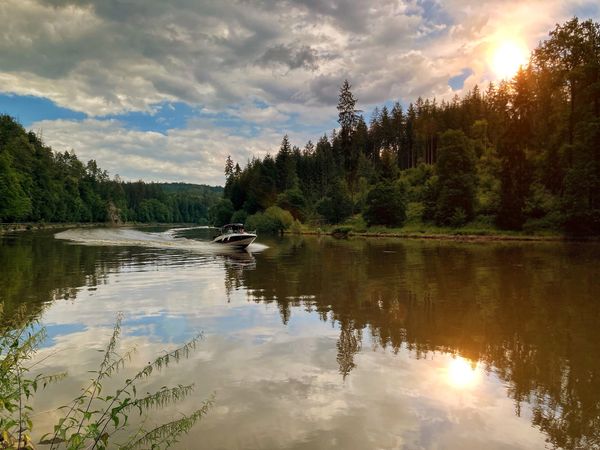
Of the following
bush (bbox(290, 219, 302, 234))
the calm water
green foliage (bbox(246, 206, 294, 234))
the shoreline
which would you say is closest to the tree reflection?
the calm water

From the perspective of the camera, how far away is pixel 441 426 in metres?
6.62

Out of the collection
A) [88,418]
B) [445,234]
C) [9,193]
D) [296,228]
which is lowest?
[445,234]

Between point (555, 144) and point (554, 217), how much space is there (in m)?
13.0

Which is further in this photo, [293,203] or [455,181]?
[293,203]

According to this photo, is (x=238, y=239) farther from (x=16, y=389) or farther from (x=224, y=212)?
(x=224, y=212)

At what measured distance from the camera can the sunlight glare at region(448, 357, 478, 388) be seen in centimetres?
837

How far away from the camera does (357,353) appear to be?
1030cm

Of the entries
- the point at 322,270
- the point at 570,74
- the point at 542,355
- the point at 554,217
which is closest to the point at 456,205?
the point at 554,217

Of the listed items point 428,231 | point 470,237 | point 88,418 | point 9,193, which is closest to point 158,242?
point 428,231

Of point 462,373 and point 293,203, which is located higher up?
point 293,203

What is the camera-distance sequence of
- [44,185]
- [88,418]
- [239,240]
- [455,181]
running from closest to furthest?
[88,418]
[239,240]
[455,181]
[44,185]

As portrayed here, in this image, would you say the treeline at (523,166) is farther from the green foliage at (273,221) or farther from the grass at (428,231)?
the green foliage at (273,221)

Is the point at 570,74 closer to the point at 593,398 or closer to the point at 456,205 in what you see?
the point at 456,205

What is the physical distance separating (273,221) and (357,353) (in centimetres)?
8774
